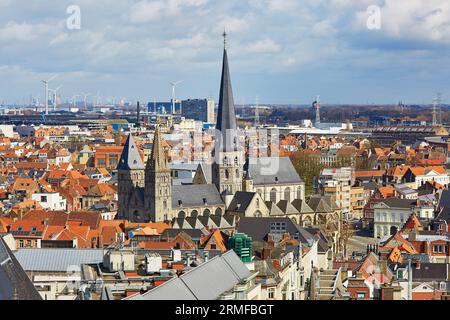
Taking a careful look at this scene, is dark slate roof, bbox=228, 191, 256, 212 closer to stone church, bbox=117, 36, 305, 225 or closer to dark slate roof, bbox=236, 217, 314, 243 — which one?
→ stone church, bbox=117, 36, 305, 225

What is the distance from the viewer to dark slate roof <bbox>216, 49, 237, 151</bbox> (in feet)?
125

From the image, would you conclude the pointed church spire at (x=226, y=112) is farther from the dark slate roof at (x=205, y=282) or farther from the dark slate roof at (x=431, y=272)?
the dark slate roof at (x=205, y=282)

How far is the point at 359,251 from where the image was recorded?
3186cm

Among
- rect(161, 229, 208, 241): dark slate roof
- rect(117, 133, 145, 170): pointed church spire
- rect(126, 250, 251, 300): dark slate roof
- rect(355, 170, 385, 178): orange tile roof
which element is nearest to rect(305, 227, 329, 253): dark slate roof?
rect(161, 229, 208, 241): dark slate roof

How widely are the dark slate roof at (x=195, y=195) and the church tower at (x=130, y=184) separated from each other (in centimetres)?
119

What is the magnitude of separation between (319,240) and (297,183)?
14242mm

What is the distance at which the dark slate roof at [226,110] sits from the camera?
3819 centimetres

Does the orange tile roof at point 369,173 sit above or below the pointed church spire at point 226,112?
below

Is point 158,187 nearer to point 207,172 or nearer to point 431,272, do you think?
point 207,172

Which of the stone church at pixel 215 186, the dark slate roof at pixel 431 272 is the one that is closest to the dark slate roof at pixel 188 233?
the stone church at pixel 215 186

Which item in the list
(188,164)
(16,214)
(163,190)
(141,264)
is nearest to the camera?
(141,264)
